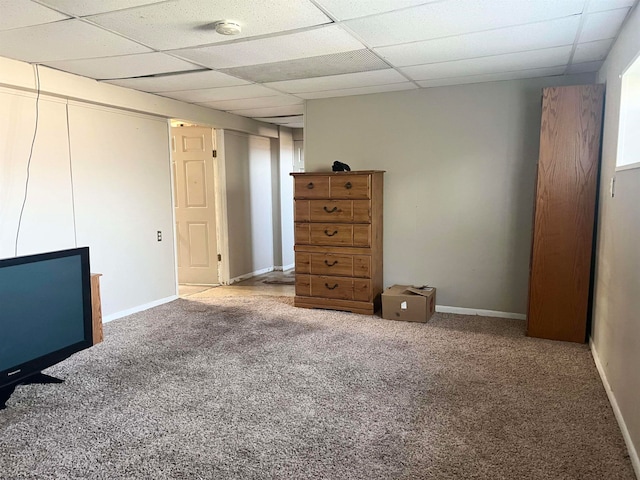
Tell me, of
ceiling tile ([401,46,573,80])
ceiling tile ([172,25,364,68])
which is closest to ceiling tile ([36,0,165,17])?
ceiling tile ([172,25,364,68])

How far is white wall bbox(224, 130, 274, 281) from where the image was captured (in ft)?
18.8

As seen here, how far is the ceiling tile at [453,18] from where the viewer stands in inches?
89.1

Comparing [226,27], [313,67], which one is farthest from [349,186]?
[226,27]

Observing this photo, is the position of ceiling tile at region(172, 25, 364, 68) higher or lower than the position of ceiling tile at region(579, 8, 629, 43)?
lower

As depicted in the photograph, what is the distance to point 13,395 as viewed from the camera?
259cm

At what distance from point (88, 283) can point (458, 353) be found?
8.34 feet

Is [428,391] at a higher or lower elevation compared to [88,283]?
lower

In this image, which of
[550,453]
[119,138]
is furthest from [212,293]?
[550,453]

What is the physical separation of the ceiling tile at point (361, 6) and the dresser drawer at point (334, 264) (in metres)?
2.27

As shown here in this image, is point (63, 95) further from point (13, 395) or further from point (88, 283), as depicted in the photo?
point (13, 395)

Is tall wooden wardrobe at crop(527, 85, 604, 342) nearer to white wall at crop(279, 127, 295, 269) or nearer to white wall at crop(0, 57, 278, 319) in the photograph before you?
white wall at crop(0, 57, 278, 319)

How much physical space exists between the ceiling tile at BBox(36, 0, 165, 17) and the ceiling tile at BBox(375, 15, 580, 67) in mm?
1563

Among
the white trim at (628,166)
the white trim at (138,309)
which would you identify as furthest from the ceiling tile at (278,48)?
the white trim at (138,309)

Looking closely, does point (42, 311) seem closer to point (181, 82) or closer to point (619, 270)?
point (181, 82)
